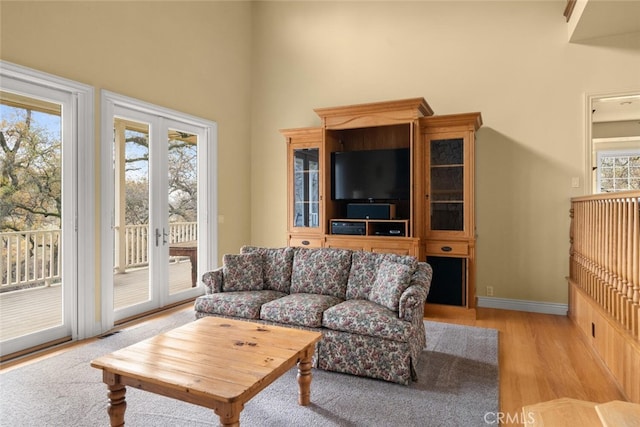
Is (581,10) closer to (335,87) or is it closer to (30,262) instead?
(335,87)

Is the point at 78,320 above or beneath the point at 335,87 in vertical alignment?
beneath

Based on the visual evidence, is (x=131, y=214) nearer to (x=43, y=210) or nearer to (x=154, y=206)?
(x=154, y=206)

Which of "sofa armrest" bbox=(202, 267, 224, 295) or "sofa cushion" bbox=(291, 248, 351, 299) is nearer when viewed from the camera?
"sofa cushion" bbox=(291, 248, 351, 299)

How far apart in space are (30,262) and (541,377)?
4.09 meters

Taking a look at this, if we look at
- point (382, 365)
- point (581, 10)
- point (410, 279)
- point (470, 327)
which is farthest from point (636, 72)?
point (382, 365)

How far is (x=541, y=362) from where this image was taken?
2.97 meters

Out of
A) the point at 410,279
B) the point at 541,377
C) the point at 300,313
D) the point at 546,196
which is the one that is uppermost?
the point at 546,196

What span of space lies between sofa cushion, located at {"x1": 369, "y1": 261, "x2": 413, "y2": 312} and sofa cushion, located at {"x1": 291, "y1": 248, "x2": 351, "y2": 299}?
33 centimetres

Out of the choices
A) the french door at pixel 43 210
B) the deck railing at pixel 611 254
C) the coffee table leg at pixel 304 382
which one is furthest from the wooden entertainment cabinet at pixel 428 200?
the french door at pixel 43 210

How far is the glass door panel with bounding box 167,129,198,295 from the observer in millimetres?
4648

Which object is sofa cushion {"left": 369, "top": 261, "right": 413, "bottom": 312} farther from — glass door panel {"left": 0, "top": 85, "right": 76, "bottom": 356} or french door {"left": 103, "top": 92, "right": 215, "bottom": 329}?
glass door panel {"left": 0, "top": 85, "right": 76, "bottom": 356}

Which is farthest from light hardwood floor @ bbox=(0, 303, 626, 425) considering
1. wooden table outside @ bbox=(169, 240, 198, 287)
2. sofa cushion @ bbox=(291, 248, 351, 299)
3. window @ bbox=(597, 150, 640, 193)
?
window @ bbox=(597, 150, 640, 193)

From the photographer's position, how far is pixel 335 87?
534 cm

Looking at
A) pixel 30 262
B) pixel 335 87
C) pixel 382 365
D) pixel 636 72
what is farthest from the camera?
pixel 335 87
